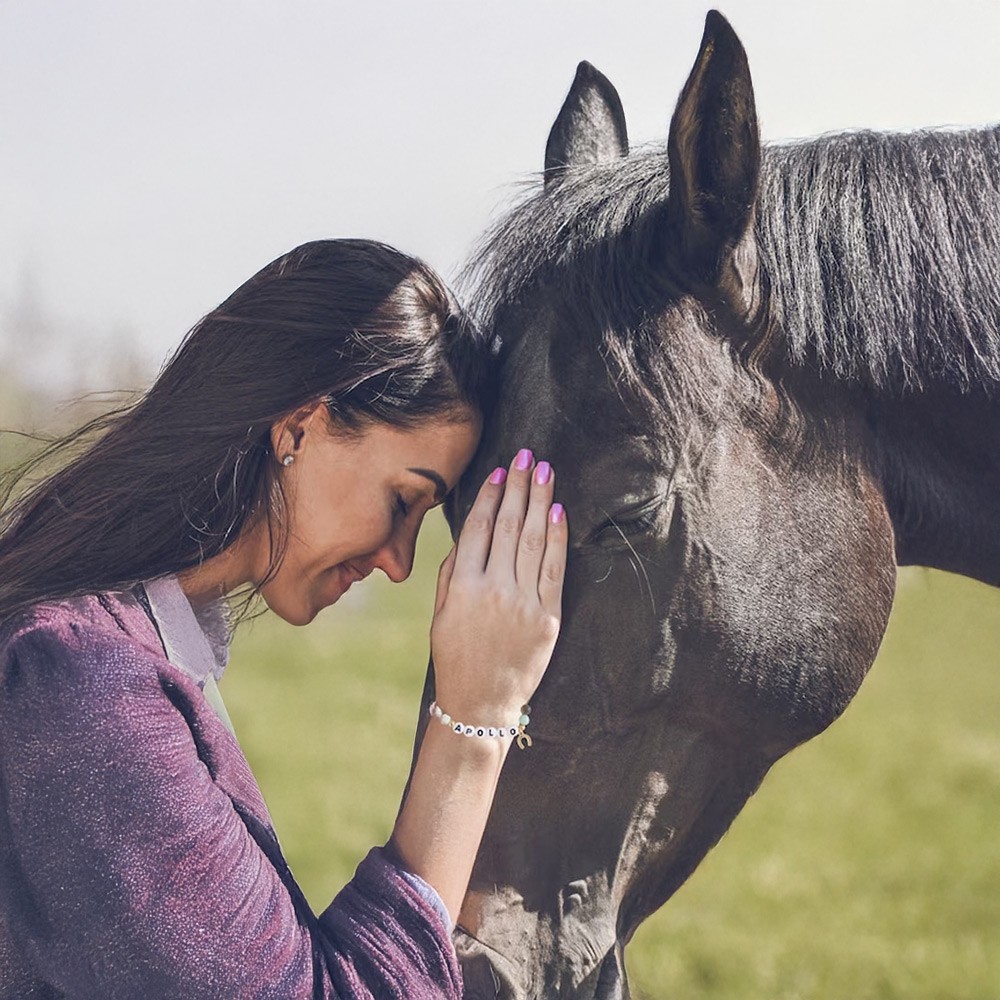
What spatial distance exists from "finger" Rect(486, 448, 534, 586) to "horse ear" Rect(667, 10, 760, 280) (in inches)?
16.5

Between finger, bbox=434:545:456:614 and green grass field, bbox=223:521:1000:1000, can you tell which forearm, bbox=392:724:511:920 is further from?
green grass field, bbox=223:521:1000:1000

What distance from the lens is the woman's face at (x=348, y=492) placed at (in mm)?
1621

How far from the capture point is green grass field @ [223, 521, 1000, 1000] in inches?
238

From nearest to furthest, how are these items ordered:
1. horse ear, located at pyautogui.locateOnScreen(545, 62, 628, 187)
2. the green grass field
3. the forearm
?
the forearm
horse ear, located at pyautogui.locateOnScreen(545, 62, 628, 187)
the green grass field

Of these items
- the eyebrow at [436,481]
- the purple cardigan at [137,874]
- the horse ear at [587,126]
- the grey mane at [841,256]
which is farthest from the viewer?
the horse ear at [587,126]

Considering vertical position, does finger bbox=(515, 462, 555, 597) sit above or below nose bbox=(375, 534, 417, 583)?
above

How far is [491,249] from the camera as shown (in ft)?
6.39

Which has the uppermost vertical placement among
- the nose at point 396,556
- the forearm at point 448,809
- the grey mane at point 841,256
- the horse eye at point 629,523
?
the grey mane at point 841,256

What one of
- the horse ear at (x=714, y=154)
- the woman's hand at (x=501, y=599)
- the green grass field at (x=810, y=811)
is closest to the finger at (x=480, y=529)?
the woman's hand at (x=501, y=599)

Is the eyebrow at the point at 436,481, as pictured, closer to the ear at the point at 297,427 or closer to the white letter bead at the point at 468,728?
the ear at the point at 297,427

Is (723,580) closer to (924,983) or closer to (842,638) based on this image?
(842,638)

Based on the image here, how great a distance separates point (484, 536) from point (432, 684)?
300 mm

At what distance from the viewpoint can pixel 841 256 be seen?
190 cm

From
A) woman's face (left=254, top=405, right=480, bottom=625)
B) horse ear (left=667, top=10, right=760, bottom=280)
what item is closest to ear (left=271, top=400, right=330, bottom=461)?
woman's face (left=254, top=405, right=480, bottom=625)
